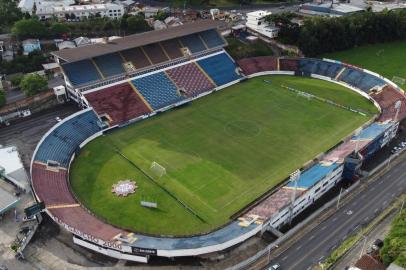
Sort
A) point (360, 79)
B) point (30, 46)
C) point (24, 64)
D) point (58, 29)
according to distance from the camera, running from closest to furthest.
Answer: point (24, 64) < point (360, 79) < point (30, 46) < point (58, 29)

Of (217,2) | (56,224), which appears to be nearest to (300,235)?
(56,224)

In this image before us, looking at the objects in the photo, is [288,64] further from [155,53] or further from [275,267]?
[275,267]

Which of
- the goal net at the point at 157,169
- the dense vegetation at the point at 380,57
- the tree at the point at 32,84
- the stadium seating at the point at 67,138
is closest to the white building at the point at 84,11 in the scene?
the tree at the point at 32,84

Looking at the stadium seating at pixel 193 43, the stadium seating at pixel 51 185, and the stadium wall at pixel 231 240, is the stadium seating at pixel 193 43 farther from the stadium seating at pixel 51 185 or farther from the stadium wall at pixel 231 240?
the stadium seating at pixel 51 185

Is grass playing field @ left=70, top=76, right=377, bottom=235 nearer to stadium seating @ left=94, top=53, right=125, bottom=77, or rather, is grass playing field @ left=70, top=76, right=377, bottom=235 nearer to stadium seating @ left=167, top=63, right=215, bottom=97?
stadium seating @ left=167, top=63, right=215, bottom=97

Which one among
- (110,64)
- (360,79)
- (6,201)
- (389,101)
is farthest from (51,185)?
(360,79)

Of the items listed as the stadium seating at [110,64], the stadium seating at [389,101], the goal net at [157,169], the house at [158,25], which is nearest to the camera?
the goal net at [157,169]

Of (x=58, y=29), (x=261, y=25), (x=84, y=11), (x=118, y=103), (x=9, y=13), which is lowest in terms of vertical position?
(x=118, y=103)
